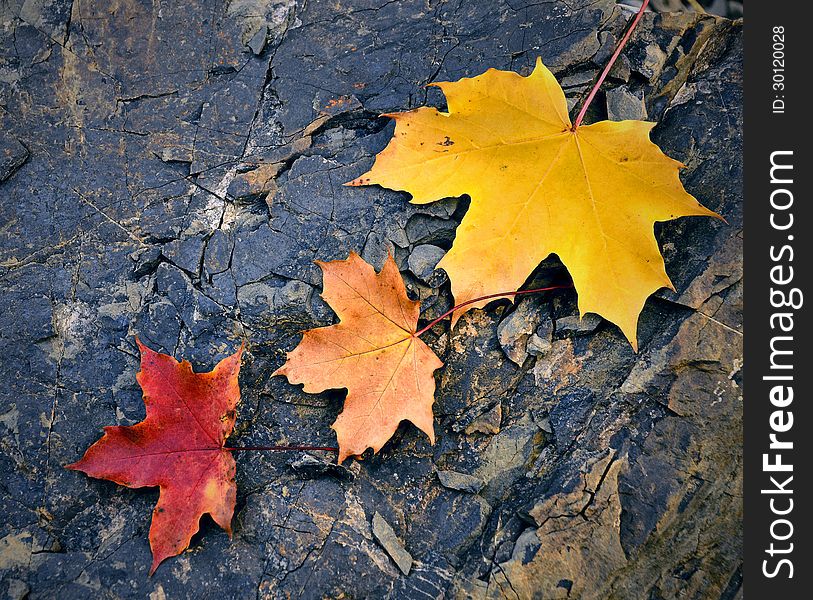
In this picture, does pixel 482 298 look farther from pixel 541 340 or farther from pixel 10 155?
pixel 10 155

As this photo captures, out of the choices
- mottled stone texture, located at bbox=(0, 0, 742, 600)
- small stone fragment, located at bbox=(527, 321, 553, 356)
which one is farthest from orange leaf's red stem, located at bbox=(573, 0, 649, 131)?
small stone fragment, located at bbox=(527, 321, 553, 356)

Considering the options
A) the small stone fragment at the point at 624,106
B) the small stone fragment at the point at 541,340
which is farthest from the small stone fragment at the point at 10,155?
the small stone fragment at the point at 624,106

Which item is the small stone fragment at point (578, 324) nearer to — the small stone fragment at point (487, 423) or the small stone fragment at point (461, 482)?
the small stone fragment at point (487, 423)

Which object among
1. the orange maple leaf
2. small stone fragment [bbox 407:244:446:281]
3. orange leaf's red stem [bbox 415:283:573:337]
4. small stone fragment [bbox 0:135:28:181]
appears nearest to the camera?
the orange maple leaf

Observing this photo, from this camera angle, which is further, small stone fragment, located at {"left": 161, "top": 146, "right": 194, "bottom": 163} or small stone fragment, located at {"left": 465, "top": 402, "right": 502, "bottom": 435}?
small stone fragment, located at {"left": 161, "top": 146, "right": 194, "bottom": 163}

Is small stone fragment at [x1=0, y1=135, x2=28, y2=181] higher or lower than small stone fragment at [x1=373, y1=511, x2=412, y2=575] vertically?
higher

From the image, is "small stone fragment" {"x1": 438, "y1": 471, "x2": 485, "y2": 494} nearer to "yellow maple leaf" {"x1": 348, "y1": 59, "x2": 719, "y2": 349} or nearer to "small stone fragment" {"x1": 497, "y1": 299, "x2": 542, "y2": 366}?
A: "small stone fragment" {"x1": 497, "y1": 299, "x2": 542, "y2": 366}

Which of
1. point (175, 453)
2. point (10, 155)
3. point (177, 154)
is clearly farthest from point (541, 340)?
point (10, 155)
